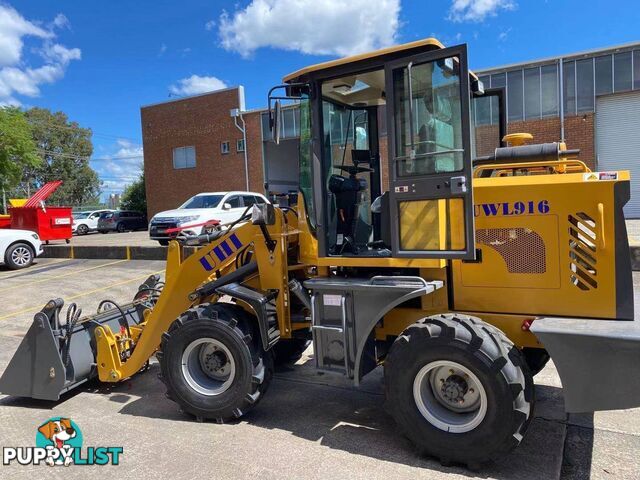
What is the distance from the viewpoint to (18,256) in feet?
47.2

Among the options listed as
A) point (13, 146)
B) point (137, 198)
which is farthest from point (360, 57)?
point (137, 198)

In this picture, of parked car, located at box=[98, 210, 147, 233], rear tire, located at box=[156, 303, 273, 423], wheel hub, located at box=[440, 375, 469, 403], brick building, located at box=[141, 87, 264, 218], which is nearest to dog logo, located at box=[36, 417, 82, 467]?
rear tire, located at box=[156, 303, 273, 423]

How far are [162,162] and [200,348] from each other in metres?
31.2

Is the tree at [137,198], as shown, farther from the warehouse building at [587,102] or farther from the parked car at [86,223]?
the warehouse building at [587,102]

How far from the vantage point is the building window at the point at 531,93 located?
819 inches

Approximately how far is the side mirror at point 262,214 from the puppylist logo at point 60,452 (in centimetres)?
205

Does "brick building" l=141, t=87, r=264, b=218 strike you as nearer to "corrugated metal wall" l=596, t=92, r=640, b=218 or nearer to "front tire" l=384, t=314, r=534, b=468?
"corrugated metal wall" l=596, t=92, r=640, b=218

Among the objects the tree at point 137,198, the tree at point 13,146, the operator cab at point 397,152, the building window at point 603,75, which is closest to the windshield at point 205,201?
the operator cab at point 397,152

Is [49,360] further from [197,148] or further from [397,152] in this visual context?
[197,148]

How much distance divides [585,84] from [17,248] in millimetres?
21117

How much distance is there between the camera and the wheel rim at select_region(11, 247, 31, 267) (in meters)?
14.3

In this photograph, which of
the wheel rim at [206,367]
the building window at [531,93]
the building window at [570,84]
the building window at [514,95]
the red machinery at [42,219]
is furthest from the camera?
the building window at [514,95]

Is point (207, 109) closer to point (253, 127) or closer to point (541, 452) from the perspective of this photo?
point (253, 127)

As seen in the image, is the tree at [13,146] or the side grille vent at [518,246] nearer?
the side grille vent at [518,246]
